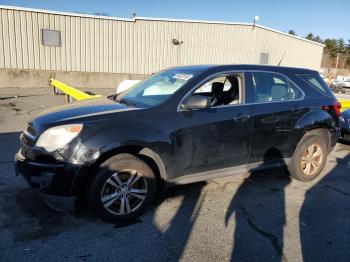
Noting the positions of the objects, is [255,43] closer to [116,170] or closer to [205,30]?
[205,30]

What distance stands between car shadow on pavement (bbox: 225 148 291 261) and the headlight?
6.44 ft

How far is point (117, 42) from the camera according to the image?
61.5ft

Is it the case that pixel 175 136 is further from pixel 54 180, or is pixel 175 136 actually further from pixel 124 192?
pixel 54 180

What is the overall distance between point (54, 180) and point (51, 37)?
52.1 ft

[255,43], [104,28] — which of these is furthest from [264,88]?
[255,43]

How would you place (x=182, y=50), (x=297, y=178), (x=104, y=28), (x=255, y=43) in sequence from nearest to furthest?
(x=297, y=178), (x=104, y=28), (x=182, y=50), (x=255, y=43)

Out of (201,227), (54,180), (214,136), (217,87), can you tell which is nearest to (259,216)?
(201,227)

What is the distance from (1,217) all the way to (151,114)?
2.01 meters

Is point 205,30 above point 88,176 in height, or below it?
above

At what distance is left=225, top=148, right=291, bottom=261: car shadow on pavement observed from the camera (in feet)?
9.92

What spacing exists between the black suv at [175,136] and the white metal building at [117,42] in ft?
46.9

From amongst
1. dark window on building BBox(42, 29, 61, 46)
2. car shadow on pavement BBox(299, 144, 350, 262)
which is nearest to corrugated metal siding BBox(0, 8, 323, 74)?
dark window on building BBox(42, 29, 61, 46)

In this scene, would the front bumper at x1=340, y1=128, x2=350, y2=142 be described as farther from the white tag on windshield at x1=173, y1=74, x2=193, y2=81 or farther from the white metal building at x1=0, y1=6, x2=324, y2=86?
the white metal building at x1=0, y1=6, x2=324, y2=86

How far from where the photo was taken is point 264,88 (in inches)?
171
